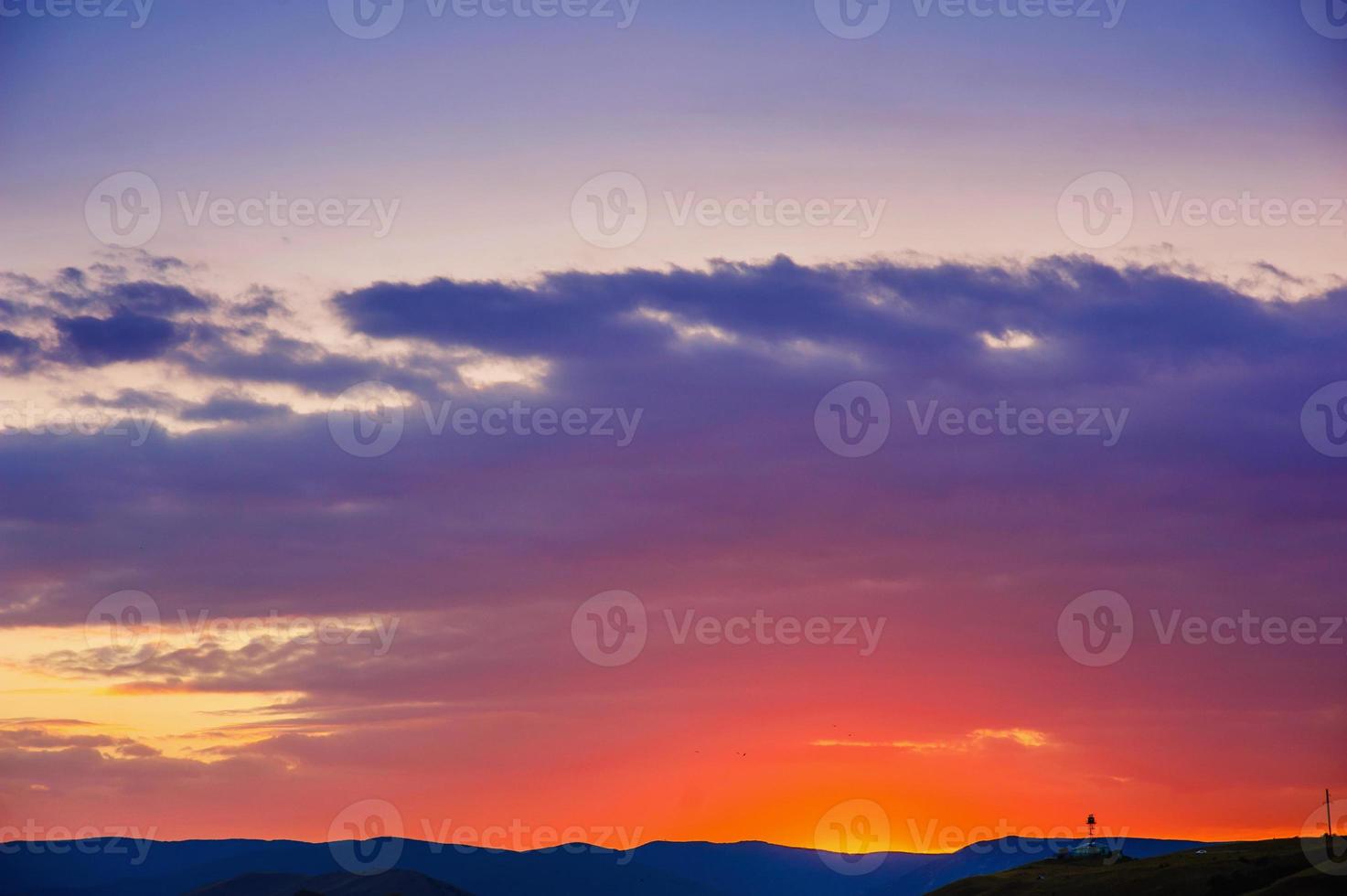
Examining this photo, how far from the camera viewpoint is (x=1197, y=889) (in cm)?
19450

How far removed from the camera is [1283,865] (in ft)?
631

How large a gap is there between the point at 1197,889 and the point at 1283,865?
1087cm
